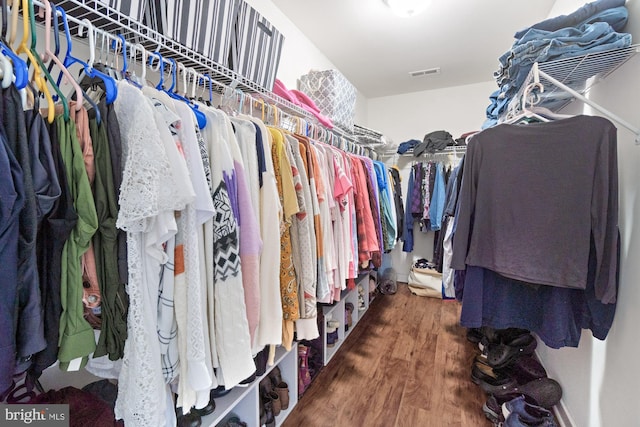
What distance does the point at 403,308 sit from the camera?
2.97m

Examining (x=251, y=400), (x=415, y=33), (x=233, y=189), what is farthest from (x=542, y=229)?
(x=415, y=33)

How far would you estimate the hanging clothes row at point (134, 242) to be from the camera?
1.71 ft

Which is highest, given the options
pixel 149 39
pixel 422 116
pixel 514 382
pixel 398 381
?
pixel 422 116

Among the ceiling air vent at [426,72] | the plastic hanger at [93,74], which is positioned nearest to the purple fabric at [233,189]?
the plastic hanger at [93,74]

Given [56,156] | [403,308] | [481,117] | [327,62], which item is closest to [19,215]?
[56,156]

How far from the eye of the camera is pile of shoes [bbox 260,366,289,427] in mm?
1360

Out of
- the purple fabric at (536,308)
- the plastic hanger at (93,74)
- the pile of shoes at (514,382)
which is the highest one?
the plastic hanger at (93,74)

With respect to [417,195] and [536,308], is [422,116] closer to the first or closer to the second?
[417,195]

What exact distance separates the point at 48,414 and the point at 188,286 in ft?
1.76

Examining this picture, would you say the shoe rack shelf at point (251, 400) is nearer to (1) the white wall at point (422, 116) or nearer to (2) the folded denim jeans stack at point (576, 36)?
(2) the folded denim jeans stack at point (576, 36)

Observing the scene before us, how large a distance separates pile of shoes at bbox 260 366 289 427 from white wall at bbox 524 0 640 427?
1395mm

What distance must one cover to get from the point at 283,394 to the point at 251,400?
30 centimetres

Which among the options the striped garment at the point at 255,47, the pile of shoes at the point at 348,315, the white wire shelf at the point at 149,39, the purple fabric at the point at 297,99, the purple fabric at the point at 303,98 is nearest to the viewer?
the white wire shelf at the point at 149,39

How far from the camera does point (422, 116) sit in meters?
3.65
